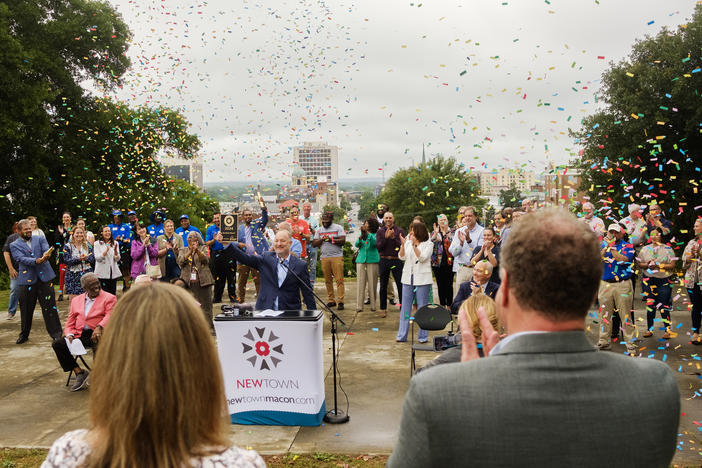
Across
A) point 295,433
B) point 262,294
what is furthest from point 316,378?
point 262,294

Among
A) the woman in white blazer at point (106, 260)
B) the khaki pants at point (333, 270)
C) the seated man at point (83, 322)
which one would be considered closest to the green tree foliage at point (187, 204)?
the woman in white blazer at point (106, 260)

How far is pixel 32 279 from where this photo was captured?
8.96 meters

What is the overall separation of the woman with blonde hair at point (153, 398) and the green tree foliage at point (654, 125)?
18335 mm

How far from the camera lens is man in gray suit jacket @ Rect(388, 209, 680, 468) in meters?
1.29

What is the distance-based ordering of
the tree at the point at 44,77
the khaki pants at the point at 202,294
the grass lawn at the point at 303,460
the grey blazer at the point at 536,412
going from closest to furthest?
the grey blazer at the point at 536,412
the grass lawn at the point at 303,460
the khaki pants at the point at 202,294
the tree at the point at 44,77

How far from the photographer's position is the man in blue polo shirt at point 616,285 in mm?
7688

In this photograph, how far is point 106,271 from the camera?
1027 centimetres

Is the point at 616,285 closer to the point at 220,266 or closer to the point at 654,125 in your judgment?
the point at 220,266

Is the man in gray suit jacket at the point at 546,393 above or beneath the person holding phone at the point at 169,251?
above

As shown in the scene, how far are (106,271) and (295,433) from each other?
6618mm

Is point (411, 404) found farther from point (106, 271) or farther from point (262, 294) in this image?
point (106, 271)

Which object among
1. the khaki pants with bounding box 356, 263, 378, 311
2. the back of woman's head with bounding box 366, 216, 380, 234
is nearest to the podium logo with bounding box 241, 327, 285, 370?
the khaki pants with bounding box 356, 263, 378, 311

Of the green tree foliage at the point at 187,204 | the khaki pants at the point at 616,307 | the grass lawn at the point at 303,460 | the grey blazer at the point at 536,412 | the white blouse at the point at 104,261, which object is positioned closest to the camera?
the grey blazer at the point at 536,412

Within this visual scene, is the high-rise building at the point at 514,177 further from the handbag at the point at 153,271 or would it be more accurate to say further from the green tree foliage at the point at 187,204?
the green tree foliage at the point at 187,204
